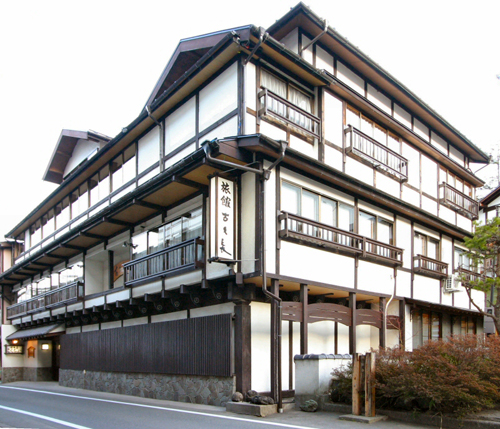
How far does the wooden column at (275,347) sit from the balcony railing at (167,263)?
2.47 m

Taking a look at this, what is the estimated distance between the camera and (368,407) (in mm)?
10586

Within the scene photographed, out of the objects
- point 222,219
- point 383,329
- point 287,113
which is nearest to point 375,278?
point 383,329

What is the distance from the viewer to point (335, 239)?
15.4 metres

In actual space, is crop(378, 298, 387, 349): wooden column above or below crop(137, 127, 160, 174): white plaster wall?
below

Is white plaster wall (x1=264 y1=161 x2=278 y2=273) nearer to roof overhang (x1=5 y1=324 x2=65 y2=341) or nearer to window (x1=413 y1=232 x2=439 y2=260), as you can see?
window (x1=413 y1=232 x2=439 y2=260)

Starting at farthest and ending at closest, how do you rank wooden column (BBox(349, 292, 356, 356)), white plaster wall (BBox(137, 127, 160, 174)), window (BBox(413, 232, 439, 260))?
window (BBox(413, 232, 439, 260)) < white plaster wall (BBox(137, 127, 160, 174)) < wooden column (BBox(349, 292, 356, 356))

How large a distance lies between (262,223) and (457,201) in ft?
45.4

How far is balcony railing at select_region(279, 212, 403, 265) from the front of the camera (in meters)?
13.7

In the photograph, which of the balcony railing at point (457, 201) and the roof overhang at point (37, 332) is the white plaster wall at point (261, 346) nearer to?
the balcony railing at point (457, 201)

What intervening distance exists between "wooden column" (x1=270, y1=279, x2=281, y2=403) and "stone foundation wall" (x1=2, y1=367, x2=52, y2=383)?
74.3 feet

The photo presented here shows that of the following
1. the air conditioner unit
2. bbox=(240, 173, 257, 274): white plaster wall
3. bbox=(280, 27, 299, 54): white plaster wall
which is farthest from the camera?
the air conditioner unit

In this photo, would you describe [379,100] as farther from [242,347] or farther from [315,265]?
[242,347]

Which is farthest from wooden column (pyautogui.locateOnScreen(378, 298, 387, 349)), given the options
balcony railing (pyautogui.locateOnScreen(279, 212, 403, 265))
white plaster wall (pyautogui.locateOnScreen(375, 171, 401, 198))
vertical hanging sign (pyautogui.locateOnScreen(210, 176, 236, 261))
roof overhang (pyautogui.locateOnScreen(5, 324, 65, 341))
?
roof overhang (pyautogui.locateOnScreen(5, 324, 65, 341))

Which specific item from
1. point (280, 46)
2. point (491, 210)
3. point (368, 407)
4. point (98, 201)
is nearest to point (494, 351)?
point (368, 407)
